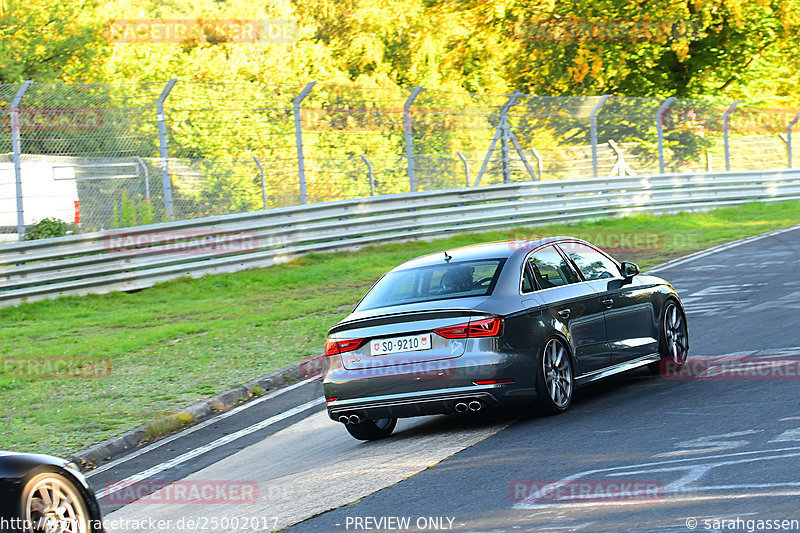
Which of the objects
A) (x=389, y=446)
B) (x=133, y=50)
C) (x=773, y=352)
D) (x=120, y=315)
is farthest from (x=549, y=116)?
(x=133, y=50)

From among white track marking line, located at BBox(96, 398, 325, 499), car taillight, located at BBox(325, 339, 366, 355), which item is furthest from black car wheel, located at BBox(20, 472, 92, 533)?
car taillight, located at BBox(325, 339, 366, 355)

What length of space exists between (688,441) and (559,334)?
161cm

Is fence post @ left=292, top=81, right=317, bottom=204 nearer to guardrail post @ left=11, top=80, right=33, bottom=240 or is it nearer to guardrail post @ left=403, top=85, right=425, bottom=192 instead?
guardrail post @ left=403, top=85, right=425, bottom=192

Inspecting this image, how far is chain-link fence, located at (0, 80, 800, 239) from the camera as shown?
53.2ft

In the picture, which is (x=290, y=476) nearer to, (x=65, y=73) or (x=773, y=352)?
(x=773, y=352)

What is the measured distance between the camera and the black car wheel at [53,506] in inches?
208

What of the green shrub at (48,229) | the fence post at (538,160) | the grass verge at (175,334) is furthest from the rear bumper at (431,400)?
the fence post at (538,160)

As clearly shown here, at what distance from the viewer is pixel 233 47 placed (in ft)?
156

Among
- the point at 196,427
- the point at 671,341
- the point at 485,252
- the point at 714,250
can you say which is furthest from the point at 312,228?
the point at 485,252

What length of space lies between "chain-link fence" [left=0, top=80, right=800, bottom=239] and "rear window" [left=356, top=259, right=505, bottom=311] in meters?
9.40

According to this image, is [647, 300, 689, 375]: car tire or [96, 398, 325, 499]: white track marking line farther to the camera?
[647, 300, 689, 375]: car tire

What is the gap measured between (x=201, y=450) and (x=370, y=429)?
4.70 ft

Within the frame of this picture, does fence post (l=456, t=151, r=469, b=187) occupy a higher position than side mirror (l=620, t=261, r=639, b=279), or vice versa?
fence post (l=456, t=151, r=469, b=187)

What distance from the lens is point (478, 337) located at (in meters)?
7.54
